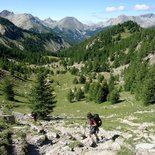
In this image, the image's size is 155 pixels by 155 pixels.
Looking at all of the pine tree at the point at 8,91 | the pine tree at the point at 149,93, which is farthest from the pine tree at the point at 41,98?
the pine tree at the point at 8,91

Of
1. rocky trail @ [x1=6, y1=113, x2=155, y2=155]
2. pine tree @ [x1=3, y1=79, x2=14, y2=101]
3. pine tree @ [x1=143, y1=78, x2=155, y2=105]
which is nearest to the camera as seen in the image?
rocky trail @ [x1=6, y1=113, x2=155, y2=155]

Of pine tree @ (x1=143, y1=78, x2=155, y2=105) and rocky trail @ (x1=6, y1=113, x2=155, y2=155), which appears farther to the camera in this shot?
pine tree @ (x1=143, y1=78, x2=155, y2=105)

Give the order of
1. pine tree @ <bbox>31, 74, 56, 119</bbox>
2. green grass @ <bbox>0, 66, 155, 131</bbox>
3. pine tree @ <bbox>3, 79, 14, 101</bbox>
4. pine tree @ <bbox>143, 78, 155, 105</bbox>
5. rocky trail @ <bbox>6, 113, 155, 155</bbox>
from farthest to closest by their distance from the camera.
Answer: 1. pine tree @ <bbox>3, 79, 14, 101</bbox>
2. pine tree @ <bbox>143, 78, 155, 105</bbox>
3. pine tree @ <bbox>31, 74, 56, 119</bbox>
4. green grass @ <bbox>0, 66, 155, 131</bbox>
5. rocky trail @ <bbox>6, 113, 155, 155</bbox>

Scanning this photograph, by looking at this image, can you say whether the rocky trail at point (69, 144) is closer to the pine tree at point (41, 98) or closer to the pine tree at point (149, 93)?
the pine tree at point (41, 98)

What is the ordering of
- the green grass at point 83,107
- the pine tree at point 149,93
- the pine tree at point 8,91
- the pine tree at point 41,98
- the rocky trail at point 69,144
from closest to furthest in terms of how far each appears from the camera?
the rocky trail at point 69,144
the green grass at point 83,107
the pine tree at point 41,98
the pine tree at point 149,93
the pine tree at point 8,91

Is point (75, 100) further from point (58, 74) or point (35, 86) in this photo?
point (58, 74)

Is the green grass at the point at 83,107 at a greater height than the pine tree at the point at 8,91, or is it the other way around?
the pine tree at the point at 8,91

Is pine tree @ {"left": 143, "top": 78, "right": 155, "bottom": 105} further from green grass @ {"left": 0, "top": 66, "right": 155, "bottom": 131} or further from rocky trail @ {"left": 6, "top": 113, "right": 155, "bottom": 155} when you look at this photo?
rocky trail @ {"left": 6, "top": 113, "right": 155, "bottom": 155}

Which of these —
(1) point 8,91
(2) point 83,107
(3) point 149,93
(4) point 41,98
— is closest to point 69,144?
Answer: (4) point 41,98

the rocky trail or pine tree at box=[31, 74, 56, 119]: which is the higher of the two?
pine tree at box=[31, 74, 56, 119]

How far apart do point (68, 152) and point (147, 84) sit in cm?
5951

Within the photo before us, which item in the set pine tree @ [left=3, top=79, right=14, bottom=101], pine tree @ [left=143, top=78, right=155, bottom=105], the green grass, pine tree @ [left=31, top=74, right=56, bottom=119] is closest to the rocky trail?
the green grass

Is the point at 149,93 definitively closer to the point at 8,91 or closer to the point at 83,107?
the point at 83,107

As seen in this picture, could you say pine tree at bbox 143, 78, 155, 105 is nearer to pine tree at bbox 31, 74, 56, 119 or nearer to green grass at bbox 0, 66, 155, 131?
green grass at bbox 0, 66, 155, 131
